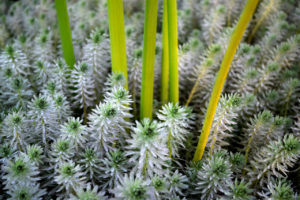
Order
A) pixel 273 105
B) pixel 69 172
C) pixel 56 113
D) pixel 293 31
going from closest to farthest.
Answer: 1. pixel 69 172
2. pixel 56 113
3. pixel 273 105
4. pixel 293 31

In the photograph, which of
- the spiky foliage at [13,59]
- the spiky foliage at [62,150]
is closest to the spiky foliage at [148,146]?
the spiky foliage at [62,150]

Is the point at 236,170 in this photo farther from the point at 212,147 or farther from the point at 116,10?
the point at 116,10

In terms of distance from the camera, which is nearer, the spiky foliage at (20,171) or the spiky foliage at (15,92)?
the spiky foliage at (20,171)

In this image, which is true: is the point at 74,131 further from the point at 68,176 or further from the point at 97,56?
the point at 97,56

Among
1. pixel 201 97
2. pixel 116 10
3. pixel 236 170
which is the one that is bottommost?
pixel 236 170

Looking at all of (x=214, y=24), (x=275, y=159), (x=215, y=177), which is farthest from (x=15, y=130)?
(x=214, y=24)

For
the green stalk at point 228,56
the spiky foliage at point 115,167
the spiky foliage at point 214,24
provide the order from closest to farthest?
the green stalk at point 228,56
the spiky foliage at point 115,167
the spiky foliage at point 214,24

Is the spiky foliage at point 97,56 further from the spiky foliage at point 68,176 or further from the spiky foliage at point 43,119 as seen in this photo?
the spiky foliage at point 68,176

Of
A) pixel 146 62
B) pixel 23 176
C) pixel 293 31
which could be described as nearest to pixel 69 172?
pixel 23 176
